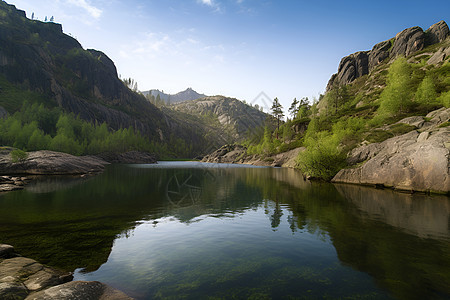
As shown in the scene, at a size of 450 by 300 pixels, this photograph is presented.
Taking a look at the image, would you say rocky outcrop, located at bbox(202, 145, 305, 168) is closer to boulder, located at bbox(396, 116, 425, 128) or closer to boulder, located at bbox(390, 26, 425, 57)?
boulder, located at bbox(396, 116, 425, 128)

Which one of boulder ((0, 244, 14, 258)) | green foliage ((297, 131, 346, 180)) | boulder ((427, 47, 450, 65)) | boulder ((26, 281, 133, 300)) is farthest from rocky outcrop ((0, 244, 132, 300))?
boulder ((427, 47, 450, 65))

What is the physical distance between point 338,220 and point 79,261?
18.9 meters

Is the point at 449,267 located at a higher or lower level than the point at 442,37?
lower

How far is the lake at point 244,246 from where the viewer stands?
9.03m

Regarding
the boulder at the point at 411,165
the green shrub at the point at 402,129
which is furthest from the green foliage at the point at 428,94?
the boulder at the point at 411,165

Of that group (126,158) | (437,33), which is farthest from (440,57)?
(126,158)

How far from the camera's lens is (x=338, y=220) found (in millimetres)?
18953

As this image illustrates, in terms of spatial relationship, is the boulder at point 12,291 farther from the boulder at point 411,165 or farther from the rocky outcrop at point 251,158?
the rocky outcrop at point 251,158

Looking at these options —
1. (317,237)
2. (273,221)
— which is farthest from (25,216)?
(317,237)

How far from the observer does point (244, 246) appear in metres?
13.8

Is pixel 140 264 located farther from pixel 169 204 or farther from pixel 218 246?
pixel 169 204

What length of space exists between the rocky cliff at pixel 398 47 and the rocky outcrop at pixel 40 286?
168395 millimetres

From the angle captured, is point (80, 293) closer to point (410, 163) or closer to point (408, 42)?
point (410, 163)

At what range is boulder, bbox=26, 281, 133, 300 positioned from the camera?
6.62 metres
